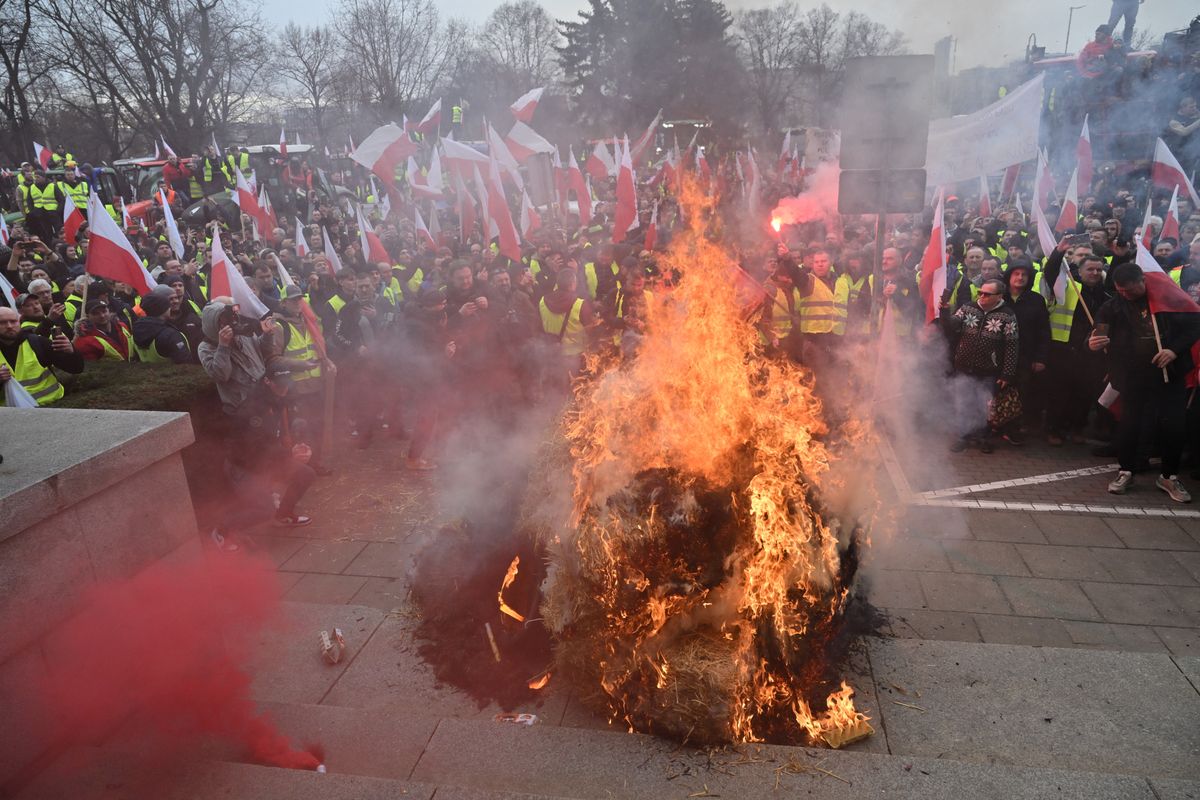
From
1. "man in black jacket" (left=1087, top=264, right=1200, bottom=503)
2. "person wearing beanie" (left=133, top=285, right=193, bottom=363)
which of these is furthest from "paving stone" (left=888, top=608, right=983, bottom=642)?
"person wearing beanie" (left=133, top=285, right=193, bottom=363)

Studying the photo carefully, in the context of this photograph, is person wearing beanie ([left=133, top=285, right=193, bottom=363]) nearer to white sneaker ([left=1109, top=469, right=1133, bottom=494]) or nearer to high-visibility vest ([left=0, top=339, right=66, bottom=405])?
high-visibility vest ([left=0, top=339, right=66, bottom=405])

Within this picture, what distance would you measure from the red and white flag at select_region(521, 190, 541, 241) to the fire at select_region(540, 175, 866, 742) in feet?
32.3

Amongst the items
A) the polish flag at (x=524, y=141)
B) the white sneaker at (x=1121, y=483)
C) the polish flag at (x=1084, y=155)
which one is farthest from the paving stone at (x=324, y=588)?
the polish flag at (x=1084, y=155)

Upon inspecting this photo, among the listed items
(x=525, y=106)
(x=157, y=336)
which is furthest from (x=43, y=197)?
(x=157, y=336)

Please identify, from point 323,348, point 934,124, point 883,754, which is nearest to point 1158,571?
point 883,754

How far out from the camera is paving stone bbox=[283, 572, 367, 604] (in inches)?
201

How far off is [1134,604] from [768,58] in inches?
1195

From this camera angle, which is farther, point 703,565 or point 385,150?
point 385,150

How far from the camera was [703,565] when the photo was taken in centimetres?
377

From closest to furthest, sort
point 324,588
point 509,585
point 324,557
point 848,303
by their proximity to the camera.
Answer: point 509,585
point 324,588
point 324,557
point 848,303

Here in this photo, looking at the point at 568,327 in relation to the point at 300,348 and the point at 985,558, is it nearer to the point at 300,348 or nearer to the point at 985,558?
the point at 300,348

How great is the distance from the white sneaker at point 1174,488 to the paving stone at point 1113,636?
2.50 metres

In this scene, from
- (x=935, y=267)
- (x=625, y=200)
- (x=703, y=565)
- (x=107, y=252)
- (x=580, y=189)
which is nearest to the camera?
(x=703, y=565)

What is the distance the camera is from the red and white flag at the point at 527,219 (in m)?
13.6
